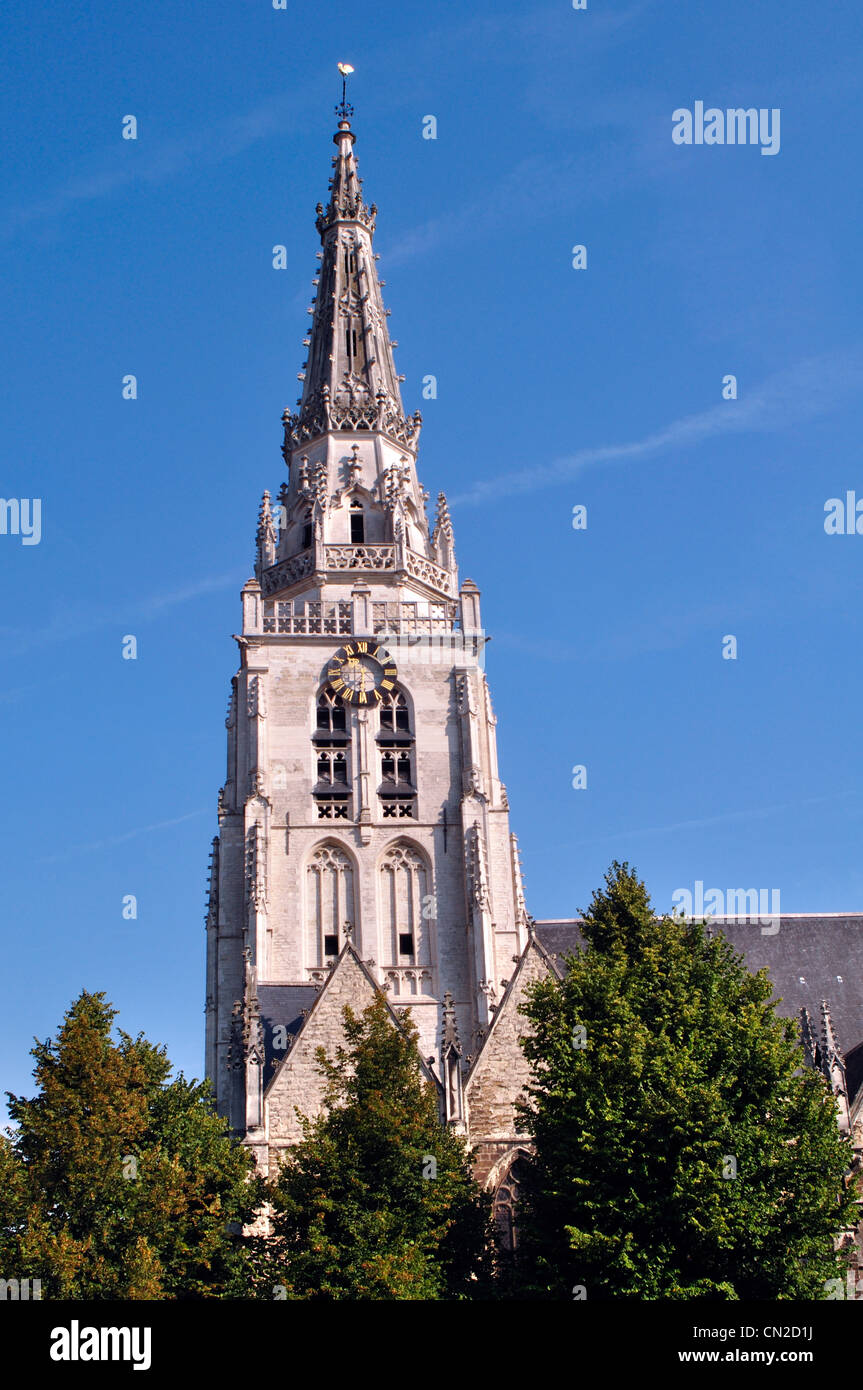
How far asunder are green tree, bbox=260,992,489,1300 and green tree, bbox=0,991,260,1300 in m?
1.21

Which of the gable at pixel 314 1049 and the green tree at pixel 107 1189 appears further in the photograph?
the gable at pixel 314 1049

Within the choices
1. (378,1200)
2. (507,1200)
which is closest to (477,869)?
(507,1200)

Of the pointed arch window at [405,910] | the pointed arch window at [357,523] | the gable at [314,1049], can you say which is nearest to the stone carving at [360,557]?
the pointed arch window at [357,523]

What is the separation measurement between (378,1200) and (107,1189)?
16.0 feet

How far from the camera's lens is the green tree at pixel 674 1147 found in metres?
24.6

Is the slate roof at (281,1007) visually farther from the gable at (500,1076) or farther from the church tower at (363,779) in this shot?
the gable at (500,1076)

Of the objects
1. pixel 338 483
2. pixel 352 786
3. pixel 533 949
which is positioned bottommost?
pixel 533 949

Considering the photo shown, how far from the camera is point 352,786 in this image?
157ft

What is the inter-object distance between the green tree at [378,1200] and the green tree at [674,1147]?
5.13 ft

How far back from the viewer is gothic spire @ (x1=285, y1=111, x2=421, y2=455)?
186ft

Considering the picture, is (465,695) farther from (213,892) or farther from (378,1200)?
(378,1200)
